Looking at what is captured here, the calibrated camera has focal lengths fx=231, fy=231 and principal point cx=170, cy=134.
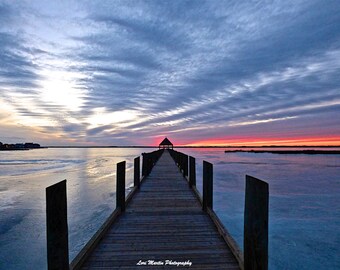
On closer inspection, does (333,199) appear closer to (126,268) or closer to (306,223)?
(306,223)

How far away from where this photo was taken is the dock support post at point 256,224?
8.34 ft

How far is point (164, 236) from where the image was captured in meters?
4.34

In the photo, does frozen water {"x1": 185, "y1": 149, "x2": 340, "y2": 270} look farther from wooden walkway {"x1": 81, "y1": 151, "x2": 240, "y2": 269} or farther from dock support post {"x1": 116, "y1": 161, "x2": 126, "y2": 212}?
dock support post {"x1": 116, "y1": 161, "x2": 126, "y2": 212}

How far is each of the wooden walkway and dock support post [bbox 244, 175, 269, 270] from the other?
2.17 feet

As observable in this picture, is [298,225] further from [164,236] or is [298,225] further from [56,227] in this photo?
[56,227]

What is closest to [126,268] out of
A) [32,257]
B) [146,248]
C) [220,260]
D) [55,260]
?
[146,248]

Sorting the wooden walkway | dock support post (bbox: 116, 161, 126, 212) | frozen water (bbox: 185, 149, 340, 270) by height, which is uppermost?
dock support post (bbox: 116, 161, 126, 212)

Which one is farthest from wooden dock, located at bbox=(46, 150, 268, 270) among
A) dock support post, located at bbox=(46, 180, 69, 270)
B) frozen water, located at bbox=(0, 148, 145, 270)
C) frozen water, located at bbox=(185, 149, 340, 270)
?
frozen water, located at bbox=(185, 149, 340, 270)

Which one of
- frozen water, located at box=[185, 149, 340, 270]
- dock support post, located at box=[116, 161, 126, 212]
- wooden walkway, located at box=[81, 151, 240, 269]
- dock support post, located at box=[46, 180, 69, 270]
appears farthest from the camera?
frozen water, located at box=[185, 149, 340, 270]

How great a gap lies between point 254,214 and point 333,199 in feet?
49.4

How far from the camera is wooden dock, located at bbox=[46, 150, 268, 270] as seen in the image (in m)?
2.57

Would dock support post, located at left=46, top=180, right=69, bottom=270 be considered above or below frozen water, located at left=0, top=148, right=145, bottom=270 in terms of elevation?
above

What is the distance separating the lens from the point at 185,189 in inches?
347

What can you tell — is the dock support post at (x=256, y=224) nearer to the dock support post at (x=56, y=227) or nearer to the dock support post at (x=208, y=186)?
the dock support post at (x=56, y=227)
